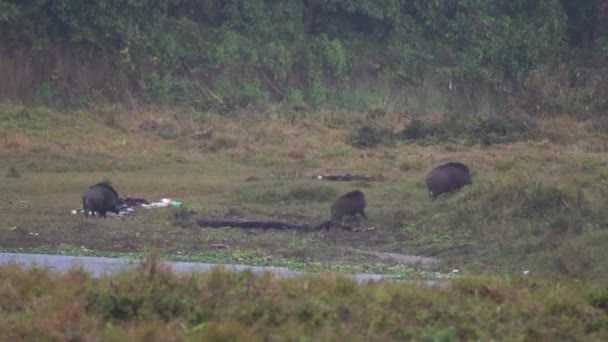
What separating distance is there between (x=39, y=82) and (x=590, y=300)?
21.3 m

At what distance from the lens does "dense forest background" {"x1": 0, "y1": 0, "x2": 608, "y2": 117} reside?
29219mm

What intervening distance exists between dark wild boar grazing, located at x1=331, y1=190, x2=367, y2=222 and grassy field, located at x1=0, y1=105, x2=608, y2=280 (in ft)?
1.16

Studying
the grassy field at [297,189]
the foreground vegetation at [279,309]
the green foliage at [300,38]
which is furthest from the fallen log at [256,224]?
the green foliage at [300,38]

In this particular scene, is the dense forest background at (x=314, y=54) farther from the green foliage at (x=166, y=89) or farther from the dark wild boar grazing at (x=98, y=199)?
the dark wild boar grazing at (x=98, y=199)

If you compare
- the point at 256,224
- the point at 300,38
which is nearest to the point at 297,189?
the point at 256,224

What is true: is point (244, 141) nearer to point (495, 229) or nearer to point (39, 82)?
point (39, 82)

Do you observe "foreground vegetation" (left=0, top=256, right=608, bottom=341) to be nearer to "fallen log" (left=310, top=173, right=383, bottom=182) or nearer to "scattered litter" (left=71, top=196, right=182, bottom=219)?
"scattered litter" (left=71, top=196, right=182, bottom=219)

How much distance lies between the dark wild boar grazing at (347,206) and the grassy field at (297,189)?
1.16 feet

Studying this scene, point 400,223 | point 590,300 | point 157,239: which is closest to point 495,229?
Result: point 400,223

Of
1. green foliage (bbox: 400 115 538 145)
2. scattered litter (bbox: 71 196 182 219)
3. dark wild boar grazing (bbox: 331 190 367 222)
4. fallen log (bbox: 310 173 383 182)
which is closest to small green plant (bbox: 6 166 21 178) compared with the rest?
scattered litter (bbox: 71 196 182 219)

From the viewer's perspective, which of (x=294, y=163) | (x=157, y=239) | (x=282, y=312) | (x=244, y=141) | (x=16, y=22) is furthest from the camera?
(x=16, y=22)

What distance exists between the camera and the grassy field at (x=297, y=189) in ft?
46.9

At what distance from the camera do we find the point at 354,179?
20.8 metres

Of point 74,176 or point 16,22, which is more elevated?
point 16,22
